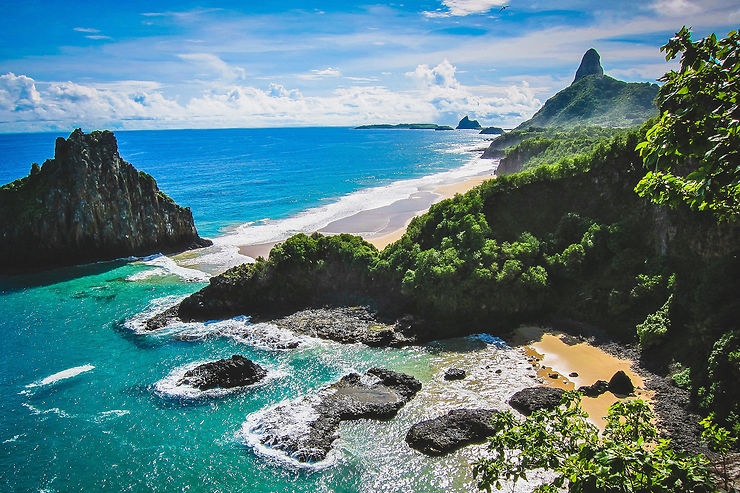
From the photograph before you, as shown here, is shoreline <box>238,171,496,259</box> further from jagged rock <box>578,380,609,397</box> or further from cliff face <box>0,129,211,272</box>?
jagged rock <box>578,380,609,397</box>

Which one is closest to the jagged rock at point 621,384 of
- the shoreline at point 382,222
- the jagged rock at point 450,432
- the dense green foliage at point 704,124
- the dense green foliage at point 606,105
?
the jagged rock at point 450,432

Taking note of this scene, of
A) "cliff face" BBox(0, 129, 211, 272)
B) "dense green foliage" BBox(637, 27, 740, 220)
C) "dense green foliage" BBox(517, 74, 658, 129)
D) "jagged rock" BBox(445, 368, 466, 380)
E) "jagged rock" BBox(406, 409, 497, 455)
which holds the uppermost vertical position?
"dense green foliage" BBox(517, 74, 658, 129)

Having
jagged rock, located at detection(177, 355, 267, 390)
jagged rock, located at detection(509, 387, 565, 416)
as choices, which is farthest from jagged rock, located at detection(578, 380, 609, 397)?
jagged rock, located at detection(177, 355, 267, 390)

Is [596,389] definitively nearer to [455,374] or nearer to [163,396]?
[455,374]

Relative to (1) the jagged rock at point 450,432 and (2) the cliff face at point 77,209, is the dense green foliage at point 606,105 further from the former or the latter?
(1) the jagged rock at point 450,432

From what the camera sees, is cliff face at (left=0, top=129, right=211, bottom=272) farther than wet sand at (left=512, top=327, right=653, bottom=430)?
Yes
